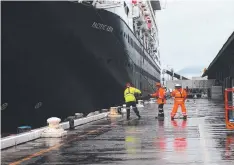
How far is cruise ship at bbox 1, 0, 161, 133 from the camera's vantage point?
14.2 meters

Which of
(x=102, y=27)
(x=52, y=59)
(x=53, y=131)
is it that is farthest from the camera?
(x=102, y=27)

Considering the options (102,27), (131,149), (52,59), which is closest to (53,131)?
(131,149)

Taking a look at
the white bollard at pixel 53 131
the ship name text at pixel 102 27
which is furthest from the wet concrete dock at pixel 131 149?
the ship name text at pixel 102 27

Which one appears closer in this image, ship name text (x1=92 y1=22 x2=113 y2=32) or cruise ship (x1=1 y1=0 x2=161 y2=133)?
cruise ship (x1=1 y1=0 x2=161 y2=133)

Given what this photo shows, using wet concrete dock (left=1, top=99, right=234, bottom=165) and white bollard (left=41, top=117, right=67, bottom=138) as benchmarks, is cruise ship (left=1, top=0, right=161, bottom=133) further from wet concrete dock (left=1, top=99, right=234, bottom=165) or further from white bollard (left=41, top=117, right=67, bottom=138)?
wet concrete dock (left=1, top=99, right=234, bottom=165)

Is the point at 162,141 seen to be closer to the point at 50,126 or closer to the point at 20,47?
the point at 50,126

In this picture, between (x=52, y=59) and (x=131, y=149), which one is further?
(x=52, y=59)

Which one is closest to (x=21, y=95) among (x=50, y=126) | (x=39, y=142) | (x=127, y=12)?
(x=50, y=126)

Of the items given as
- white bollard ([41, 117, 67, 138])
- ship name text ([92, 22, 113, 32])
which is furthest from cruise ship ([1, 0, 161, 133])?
white bollard ([41, 117, 67, 138])

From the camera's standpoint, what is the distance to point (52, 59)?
1547 cm

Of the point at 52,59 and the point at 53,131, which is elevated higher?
the point at 52,59

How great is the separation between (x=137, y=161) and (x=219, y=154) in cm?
175

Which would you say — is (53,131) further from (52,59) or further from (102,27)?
(102,27)

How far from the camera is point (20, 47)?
46.9 ft
